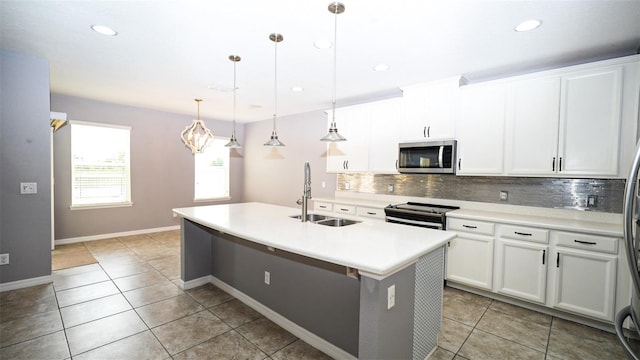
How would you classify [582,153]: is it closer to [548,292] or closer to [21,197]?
[548,292]

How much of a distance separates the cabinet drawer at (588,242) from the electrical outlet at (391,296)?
1.95 metres

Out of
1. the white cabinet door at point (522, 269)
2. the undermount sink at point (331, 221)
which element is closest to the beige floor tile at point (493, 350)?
the white cabinet door at point (522, 269)

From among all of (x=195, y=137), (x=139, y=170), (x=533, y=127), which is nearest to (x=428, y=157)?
(x=533, y=127)

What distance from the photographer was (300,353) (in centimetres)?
214

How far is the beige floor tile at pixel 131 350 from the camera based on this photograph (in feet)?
6.84

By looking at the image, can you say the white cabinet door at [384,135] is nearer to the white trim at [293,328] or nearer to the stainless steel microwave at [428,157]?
the stainless steel microwave at [428,157]

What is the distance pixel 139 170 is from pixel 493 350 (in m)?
6.05

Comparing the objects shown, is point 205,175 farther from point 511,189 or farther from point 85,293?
point 511,189

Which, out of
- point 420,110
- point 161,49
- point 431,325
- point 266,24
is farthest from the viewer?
point 420,110

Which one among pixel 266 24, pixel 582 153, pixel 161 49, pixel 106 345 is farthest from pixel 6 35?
pixel 582 153

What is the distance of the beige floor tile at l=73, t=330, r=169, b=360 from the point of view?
6.84ft

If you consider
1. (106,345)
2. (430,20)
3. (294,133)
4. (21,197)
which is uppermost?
(430,20)

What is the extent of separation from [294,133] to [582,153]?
14.4ft

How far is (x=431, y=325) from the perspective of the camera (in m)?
2.13
